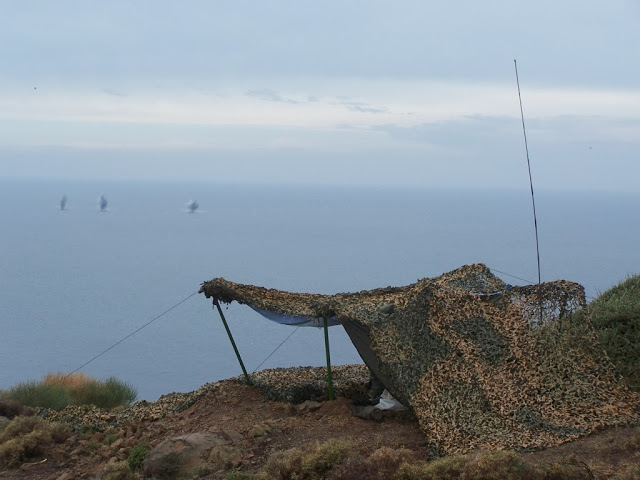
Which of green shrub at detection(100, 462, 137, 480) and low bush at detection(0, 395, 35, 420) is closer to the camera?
green shrub at detection(100, 462, 137, 480)

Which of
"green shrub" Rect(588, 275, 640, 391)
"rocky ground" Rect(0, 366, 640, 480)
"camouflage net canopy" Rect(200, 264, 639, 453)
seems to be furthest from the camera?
"green shrub" Rect(588, 275, 640, 391)

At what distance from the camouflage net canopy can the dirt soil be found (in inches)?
15.1

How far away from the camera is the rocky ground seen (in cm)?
1087

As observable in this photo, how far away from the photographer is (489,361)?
12070mm

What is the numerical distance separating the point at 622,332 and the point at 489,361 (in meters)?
2.78

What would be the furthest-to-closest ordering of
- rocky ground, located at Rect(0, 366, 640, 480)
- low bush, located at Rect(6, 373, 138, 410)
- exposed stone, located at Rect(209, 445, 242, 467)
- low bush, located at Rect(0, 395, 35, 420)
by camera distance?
1. low bush, located at Rect(6, 373, 138, 410)
2. low bush, located at Rect(0, 395, 35, 420)
3. exposed stone, located at Rect(209, 445, 242, 467)
4. rocky ground, located at Rect(0, 366, 640, 480)

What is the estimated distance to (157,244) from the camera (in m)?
169

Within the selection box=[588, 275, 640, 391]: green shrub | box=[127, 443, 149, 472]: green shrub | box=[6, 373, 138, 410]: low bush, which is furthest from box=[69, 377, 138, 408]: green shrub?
box=[588, 275, 640, 391]: green shrub

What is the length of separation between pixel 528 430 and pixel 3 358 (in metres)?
93.0

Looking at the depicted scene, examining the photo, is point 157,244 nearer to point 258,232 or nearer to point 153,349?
point 258,232

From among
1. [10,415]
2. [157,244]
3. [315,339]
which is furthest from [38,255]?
[10,415]

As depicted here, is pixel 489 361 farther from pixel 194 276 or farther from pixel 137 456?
pixel 194 276

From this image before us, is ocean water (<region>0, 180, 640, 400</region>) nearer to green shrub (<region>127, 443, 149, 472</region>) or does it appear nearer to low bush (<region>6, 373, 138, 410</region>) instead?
low bush (<region>6, 373, 138, 410</region>)

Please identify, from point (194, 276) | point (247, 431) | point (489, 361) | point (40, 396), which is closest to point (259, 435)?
point (247, 431)
